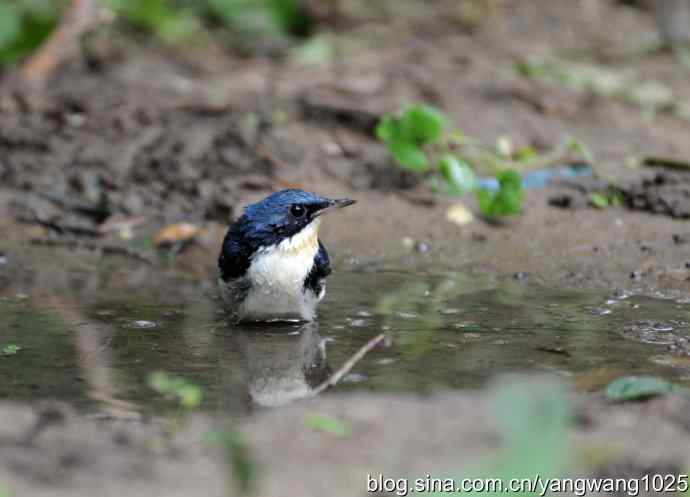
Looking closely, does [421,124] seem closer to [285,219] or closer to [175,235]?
[175,235]

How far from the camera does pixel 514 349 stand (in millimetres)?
5215

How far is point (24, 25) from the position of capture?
32.4 feet

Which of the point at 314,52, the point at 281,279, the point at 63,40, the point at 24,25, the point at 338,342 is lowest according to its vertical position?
the point at 338,342

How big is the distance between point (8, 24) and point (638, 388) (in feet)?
23.5

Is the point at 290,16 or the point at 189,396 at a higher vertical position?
the point at 290,16

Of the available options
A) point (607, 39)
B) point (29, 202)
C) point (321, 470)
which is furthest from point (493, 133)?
point (321, 470)

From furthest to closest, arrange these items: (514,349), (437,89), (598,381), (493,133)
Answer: (437,89) → (493,133) → (514,349) → (598,381)

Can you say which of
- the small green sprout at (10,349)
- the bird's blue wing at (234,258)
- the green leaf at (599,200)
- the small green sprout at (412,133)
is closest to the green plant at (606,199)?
the green leaf at (599,200)

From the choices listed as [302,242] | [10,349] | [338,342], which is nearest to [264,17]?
[302,242]

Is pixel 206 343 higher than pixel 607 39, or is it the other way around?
pixel 607 39

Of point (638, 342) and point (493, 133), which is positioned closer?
point (638, 342)

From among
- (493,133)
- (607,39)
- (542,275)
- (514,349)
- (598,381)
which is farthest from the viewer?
(607,39)

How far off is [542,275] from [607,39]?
15.4 ft

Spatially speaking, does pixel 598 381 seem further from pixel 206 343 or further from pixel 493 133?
pixel 493 133
